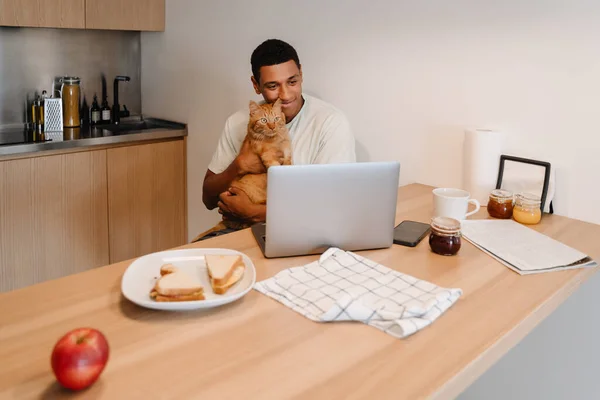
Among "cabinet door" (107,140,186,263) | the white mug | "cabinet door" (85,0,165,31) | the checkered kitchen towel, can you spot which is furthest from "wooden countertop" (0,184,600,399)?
"cabinet door" (85,0,165,31)

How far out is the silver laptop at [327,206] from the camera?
4.50 feet

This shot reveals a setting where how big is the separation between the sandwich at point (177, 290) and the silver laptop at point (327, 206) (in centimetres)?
29

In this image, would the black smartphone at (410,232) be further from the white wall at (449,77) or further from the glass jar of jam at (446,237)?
the white wall at (449,77)

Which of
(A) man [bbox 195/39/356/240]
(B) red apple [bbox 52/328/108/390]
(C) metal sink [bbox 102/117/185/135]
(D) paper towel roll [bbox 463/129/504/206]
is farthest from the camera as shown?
(C) metal sink [bbox 102/117/185/135]

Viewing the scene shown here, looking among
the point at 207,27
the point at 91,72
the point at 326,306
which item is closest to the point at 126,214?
the point at 91,72

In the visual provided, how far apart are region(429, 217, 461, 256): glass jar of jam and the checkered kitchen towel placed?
198 mm

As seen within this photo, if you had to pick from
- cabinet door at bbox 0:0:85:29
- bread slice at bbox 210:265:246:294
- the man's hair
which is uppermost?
cabinet door at bbox 0:0:85:29

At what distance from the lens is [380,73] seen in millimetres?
2301

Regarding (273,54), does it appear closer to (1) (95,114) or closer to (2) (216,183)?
(2) (216,183)

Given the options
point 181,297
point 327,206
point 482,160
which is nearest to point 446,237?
point 327,206

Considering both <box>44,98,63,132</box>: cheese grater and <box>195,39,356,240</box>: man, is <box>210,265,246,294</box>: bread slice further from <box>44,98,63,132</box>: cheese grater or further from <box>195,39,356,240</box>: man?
<box>44,98,63,132</box>: cheese grater

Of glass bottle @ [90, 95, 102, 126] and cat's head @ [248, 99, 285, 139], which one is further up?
cat's head @ [248, 99, 285, 139]

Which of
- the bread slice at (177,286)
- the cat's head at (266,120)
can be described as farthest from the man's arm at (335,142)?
the bread slice at (177,286)

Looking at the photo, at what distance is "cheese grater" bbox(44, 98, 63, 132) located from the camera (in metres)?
2.93
